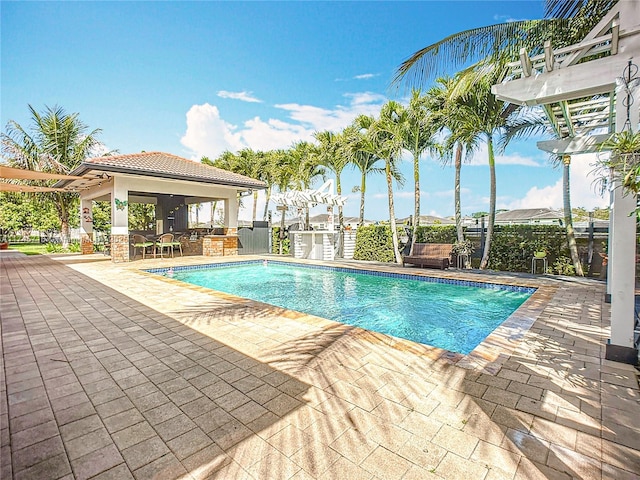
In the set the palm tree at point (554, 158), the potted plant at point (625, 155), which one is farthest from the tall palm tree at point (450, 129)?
the potted plant at point (625, 155)

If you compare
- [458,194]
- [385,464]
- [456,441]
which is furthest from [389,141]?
[385,464]

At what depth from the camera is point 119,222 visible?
1292 cm

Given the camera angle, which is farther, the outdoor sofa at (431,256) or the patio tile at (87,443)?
the outdoor sofa at (431,256)

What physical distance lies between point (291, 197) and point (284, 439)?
1253 cm

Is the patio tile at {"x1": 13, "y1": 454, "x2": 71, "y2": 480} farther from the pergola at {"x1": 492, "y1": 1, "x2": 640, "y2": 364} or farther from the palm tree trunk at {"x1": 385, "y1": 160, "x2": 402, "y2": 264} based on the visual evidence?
the palm tree trunk at {"x1": 385, "y1": 160, "x2": 402, "y2": 264}

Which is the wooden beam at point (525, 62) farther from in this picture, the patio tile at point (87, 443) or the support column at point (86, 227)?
the support column at point (86, 227)

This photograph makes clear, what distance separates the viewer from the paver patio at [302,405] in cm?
194

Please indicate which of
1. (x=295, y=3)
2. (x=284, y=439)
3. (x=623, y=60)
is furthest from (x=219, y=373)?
(x=295, y=3)

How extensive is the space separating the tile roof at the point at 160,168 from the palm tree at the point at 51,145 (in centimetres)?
610

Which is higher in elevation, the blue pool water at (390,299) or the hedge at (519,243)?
the hedge at (519,243)

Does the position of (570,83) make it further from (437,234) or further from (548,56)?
(437,234)

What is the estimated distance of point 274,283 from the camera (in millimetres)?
10469

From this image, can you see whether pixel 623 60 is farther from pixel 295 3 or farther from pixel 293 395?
pixel 295 3

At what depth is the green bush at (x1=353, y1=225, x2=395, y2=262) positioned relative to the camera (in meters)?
13.6
